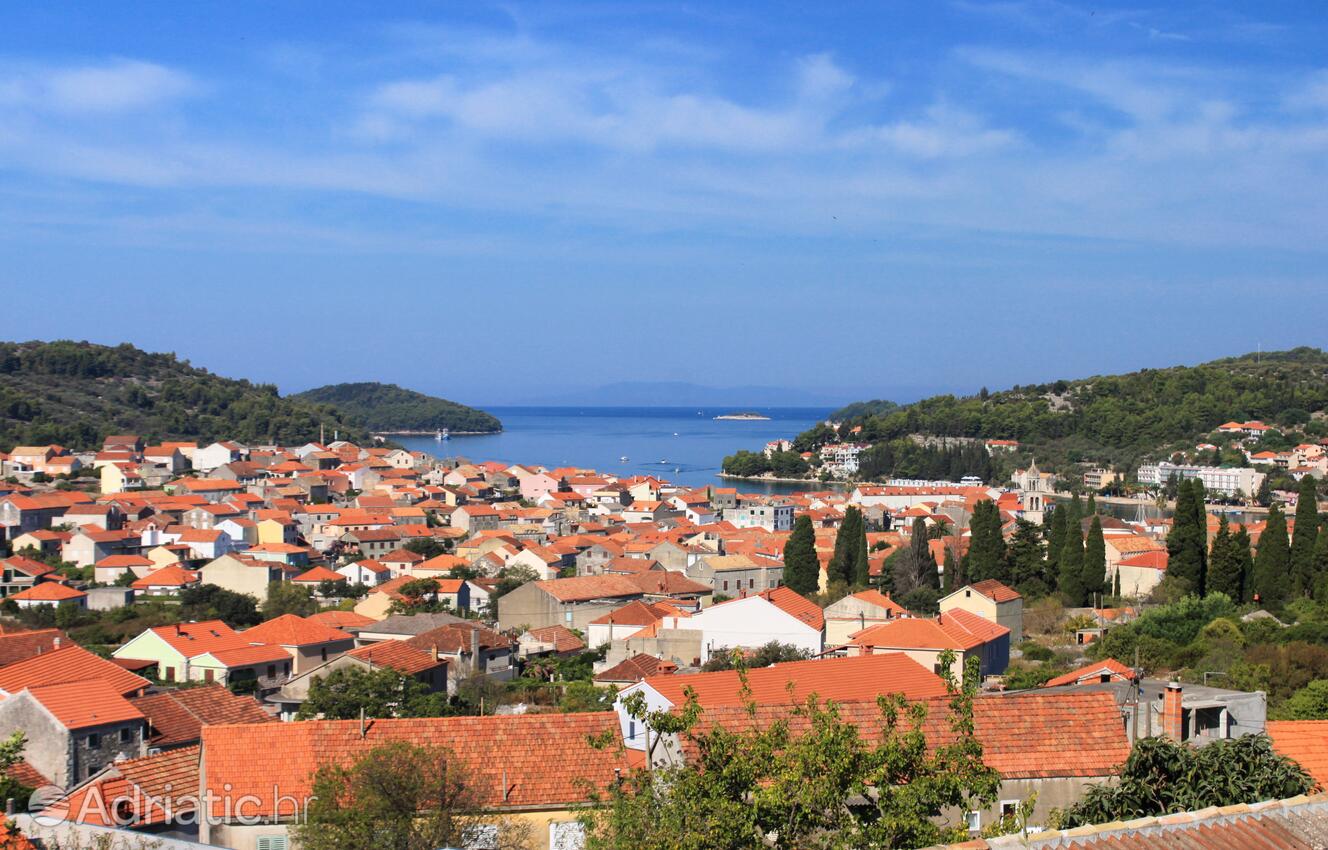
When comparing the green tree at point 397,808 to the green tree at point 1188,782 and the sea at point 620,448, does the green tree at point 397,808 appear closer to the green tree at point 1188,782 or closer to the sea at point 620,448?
the green tree at point 1188,782

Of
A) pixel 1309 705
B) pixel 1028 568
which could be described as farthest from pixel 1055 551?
pixel 1309 705

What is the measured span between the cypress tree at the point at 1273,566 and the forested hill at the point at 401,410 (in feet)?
432

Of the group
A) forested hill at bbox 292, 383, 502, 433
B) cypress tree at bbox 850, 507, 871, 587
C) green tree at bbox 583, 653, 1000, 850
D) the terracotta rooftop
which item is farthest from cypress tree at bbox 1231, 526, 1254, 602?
forested hill at bbox 292, 383, 502, 433

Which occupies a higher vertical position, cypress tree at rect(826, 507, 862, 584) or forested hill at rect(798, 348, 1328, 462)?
forested hill at rect(798, 348, 1328, 462)

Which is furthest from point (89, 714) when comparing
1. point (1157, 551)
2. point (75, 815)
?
point (1157, 551)

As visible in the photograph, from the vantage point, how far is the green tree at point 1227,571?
27.7 m

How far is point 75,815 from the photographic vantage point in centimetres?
883

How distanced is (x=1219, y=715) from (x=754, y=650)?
12.2m

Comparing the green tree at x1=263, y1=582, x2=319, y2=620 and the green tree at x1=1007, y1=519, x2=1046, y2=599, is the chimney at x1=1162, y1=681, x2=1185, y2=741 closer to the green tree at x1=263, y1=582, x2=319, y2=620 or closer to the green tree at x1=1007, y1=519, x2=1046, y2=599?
the green tree at x1=1007, y1=519, x2=1046, y2=599

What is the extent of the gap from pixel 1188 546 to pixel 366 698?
19.7 meters

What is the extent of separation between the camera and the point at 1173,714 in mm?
9531

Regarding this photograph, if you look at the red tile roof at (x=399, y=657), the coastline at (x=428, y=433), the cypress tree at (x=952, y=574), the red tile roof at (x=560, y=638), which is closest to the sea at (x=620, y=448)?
the coastline at (x=428, y=433)

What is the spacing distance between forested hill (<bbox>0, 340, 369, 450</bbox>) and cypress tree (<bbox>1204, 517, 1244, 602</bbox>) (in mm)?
58520

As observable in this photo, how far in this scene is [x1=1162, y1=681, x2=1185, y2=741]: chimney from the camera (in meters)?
9.48
